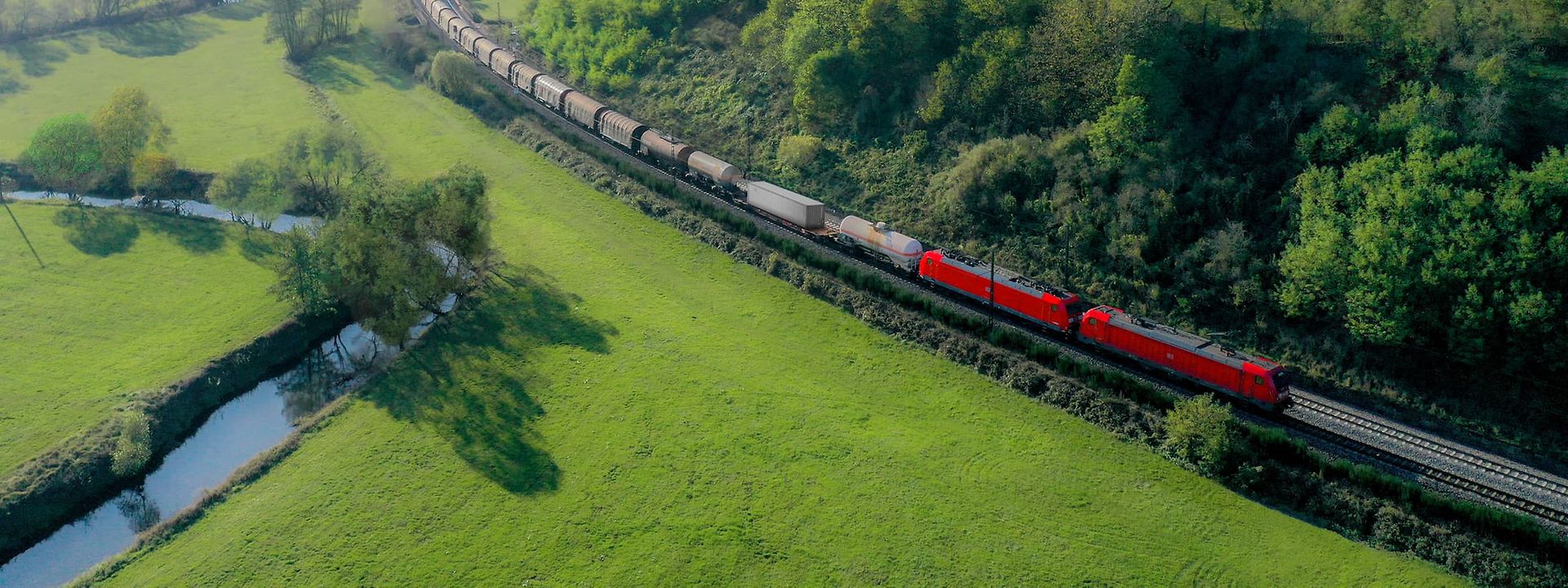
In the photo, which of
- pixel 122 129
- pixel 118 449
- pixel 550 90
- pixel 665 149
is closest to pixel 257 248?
pixel 122 129

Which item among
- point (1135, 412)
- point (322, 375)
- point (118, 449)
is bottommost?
point (322, 375)

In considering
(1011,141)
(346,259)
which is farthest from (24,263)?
(1011,141)

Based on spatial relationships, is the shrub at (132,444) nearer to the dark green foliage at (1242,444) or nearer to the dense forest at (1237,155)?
the dark green foliage at (1242,444)

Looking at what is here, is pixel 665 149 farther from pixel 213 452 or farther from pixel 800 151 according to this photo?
pixel 213 452

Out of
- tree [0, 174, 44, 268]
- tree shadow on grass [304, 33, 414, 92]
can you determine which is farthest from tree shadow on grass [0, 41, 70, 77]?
tree [0, 174, 44, 268]

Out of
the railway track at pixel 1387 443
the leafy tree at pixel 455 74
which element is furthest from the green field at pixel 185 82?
the railway track at pixel 1387 443

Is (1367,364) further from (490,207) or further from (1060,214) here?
(490,207)

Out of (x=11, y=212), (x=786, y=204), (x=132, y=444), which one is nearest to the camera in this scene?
(x=132, y=444)
